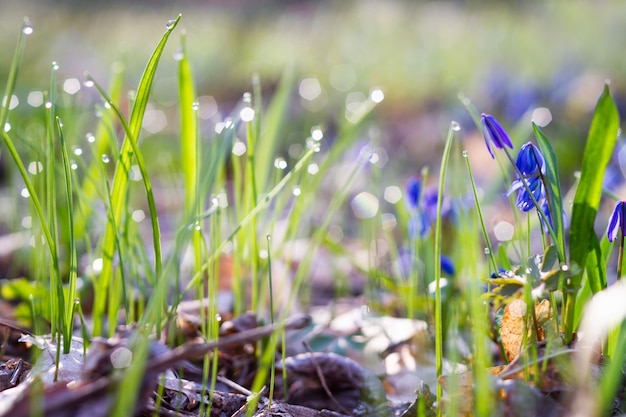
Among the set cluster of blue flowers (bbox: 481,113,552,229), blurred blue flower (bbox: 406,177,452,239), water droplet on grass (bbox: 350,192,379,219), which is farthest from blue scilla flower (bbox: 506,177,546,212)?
water droplet on grass (bbox: 350,192,379,219)

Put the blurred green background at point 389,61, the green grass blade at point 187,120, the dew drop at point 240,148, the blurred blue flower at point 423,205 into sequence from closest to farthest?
the green grass blade at point 187,120 → the dew drop at point 240,148 → the blurred blue flower at point 423,205 → the blurred green background at point 389,61

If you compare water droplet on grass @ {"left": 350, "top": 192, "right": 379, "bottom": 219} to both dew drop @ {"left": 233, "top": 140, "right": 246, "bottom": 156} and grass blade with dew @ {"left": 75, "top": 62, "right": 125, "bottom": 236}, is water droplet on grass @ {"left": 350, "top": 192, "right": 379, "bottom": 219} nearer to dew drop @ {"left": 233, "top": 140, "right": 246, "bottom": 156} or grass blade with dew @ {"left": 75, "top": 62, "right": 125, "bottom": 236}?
dew drop @ {"left": 233, "top": 140, "right": 246, "bottom": 156}

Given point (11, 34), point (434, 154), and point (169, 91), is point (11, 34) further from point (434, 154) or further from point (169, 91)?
point (434, 154)

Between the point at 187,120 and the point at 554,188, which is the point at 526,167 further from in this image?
the point at 187,120

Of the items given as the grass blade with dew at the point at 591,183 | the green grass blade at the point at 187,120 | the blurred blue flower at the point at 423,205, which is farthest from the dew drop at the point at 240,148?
the grass blade with dew at the point at 591,183

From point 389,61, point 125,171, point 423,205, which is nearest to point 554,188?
point 423,205

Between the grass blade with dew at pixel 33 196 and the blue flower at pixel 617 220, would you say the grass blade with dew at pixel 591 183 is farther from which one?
the grass blade with dew at pixel 33 196
